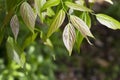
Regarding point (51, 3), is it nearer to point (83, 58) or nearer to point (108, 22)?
point (108, 22)

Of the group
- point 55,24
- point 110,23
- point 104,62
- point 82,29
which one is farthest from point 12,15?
point 104,62

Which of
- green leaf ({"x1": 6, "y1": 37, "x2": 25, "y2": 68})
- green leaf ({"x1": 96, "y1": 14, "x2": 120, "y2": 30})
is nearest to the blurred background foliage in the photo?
green leaf ({"x1": 6, "y1": 37, "x2": 25, "y2": 68})

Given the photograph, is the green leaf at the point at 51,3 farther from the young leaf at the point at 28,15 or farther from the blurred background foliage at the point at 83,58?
the blurred background foliage at the point at 83,58

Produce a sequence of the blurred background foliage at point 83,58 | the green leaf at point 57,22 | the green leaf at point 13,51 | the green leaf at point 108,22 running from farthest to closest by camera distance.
Result: 1. the blurred background foliage at point 83,58
2. the green leaf at point 13,51
3. the green leaf at point 108,22
4. the green leaf at point 57,22

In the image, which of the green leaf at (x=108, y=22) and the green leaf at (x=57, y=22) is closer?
the green leaf at (x=57, y=22)

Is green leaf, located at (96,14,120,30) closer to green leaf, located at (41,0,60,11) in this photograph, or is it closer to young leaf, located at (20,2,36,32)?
green leaf, located at (41,0,60,11)

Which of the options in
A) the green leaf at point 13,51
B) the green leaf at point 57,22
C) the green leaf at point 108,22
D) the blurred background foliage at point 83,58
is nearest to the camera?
the green leaf at point 57,22

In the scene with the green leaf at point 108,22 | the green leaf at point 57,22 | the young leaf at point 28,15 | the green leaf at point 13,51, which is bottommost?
the green leaf at point 13,51

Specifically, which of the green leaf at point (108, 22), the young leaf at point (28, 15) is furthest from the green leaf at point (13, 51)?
the green leaf at point (108, 22)
